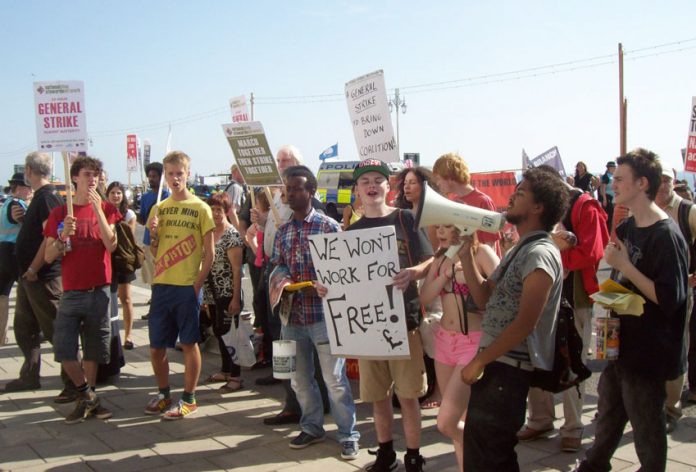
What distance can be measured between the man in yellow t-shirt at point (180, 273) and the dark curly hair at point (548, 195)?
3122 mm

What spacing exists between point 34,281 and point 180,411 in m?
2.01

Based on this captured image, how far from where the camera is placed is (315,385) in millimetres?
4914

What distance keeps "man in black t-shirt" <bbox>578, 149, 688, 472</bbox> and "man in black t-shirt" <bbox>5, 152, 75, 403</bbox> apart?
15.8 ft

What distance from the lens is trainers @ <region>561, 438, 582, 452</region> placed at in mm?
4590

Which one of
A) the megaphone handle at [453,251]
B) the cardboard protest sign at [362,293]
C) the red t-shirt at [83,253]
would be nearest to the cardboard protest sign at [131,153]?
the red t-shirt at [83,253]

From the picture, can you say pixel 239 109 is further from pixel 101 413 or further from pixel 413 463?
pixel 413 463

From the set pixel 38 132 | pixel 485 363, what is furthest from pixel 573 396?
pixel 38 132

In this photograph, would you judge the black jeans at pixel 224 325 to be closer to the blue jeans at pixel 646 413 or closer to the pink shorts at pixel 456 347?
the pink shorts at pixel 456 347

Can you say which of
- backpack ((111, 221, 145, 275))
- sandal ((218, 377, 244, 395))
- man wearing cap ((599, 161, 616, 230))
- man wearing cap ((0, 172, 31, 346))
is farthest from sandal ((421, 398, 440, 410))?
man wearing cap ((599, 161, 616, 230))

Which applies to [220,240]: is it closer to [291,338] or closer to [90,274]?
[90,274]

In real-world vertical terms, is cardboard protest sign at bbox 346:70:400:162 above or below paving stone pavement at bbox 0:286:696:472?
above

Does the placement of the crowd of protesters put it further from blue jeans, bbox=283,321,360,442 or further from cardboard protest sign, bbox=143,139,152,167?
cardboard protest sign, bbox=143,139,152,167

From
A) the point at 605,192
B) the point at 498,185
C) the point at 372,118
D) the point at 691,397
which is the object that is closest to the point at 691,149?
the point at 498,185

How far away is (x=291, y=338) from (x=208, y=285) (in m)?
1.93
